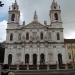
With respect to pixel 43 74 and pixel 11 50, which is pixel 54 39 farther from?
pixel 43 74

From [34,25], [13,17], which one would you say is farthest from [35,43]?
[13,17]

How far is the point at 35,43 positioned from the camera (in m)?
46.8

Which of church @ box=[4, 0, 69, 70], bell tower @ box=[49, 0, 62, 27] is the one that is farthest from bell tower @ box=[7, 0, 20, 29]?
bell tower @ box=[49, 0, 62, 27]

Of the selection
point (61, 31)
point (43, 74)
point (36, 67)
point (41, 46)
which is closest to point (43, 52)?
point (41, 46)

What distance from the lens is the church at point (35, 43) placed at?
45469 millimetres

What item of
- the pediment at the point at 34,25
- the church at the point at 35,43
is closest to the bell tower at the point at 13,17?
the church at the point at 35,43

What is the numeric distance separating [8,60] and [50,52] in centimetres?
1035

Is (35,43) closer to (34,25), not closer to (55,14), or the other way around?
(34,25)

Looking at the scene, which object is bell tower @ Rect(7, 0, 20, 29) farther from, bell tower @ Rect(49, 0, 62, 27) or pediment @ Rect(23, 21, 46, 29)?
bell tower @ Rect(49, 0, 62, 27)

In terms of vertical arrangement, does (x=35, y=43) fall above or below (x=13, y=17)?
below

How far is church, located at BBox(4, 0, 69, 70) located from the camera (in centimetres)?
4547

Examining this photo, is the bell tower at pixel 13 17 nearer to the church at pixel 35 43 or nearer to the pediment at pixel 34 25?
the church at pixel 35 43

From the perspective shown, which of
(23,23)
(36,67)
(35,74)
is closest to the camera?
(35,74)

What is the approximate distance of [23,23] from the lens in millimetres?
48781
